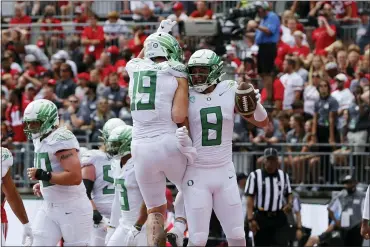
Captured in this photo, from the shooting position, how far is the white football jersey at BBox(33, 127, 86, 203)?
12625 millimetres

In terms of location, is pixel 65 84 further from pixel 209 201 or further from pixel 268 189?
pixel 209 201

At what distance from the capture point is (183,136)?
11227 mm

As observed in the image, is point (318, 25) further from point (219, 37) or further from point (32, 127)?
point (32, 127)

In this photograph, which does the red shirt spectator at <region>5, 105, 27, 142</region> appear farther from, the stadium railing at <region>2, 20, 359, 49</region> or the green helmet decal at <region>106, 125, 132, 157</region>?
the green helmet decal at <region>106, 125, 132, 157</region>

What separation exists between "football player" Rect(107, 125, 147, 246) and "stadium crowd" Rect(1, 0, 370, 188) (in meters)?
4.83

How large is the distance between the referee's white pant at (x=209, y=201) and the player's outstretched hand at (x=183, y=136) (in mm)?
444

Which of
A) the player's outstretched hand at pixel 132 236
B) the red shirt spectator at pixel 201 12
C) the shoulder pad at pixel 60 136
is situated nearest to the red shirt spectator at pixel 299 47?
the red shirt spectator at pixel 201 12

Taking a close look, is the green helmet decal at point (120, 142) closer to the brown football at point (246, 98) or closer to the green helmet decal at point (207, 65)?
the green helmet decal at point (207, 65)

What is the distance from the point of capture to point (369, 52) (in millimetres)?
19594

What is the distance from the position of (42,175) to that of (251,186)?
16.1 ft

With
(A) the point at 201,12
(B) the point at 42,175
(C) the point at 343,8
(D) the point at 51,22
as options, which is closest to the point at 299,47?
(C) the point at 343,8

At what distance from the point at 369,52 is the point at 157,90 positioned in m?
8.66

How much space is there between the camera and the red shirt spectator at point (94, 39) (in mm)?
22578

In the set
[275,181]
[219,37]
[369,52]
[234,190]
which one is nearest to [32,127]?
[234,190]
